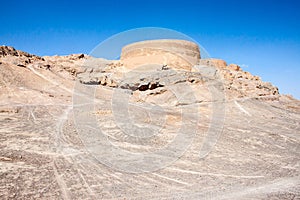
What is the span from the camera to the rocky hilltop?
5254mm

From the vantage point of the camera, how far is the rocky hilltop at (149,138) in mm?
5254

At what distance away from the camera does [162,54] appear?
24.6m

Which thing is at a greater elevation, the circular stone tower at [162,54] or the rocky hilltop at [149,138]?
the circular stone tower at [162,54]

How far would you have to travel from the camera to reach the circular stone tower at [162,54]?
23.9 m

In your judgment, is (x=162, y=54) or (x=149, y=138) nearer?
(x=149, y=138)

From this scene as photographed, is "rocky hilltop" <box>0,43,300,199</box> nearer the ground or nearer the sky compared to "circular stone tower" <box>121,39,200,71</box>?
nearer the ground

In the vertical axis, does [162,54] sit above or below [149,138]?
above

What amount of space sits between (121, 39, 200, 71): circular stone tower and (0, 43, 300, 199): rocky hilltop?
87 centimetres

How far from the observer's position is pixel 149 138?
934 centimetres

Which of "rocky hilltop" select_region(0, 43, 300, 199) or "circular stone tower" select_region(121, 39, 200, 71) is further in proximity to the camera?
"circular stone tower" select_region(121, 39, 200, 71)

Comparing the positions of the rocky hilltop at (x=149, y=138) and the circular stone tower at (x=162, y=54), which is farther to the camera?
the circular stone tower at (x=162, y=54)

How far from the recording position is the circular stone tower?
2392 centimetres

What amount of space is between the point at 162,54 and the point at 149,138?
16.3 metres

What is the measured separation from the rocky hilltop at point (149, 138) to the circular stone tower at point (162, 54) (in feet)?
2.86
